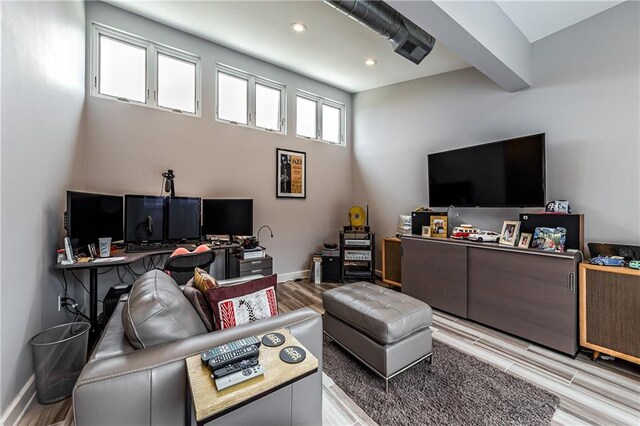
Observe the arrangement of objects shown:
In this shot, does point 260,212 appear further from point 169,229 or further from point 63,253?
point 63,253

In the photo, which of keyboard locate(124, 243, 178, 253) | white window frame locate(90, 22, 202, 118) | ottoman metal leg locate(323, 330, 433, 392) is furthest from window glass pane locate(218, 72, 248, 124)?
ottoman metal leg locate(323, 330, 433, 392)

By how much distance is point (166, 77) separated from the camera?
10.5ft

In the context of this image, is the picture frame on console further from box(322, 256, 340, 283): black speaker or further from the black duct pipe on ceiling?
box(322, 256, 340, 283): black speaker

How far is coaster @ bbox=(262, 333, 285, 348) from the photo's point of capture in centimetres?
104

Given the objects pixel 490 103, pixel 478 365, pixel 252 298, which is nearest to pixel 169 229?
pixel 252 298

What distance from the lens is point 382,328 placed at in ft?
5.55

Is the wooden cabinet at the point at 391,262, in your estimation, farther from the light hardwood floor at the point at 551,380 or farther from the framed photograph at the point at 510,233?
the framed photograph at the point at 510,233

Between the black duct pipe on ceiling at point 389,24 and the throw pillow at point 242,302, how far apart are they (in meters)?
2.12

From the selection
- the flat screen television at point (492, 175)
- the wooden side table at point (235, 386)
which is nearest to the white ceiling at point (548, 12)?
the flat screen television at point (492, 175)

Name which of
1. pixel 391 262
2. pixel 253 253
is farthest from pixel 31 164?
pixel 391 262

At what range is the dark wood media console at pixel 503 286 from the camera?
2.11 metres

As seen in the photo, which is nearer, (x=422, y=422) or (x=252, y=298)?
(x=252, y=298)

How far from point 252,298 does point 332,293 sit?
0.99m

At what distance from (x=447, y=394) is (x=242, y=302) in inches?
57.7
